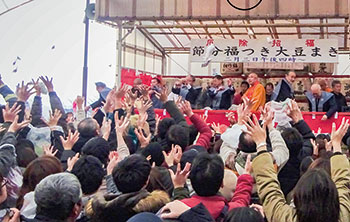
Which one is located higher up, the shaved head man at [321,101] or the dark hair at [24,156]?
the shaved head man at [321,101]

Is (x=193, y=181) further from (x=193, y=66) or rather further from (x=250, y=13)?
(x=193, y=66)

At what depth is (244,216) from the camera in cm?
199

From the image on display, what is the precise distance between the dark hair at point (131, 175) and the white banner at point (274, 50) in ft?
31.5

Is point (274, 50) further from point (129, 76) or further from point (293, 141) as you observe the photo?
point (293, 141)

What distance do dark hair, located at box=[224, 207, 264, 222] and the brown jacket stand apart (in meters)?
0.16

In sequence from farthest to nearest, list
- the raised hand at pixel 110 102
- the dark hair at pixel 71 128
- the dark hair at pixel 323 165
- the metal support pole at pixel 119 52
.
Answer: the metal support pole at pixel 119 52 < the raised hand at pixel 110 102 < the dark hair at pixel 71 128 < the dark hair at pixel 323 165

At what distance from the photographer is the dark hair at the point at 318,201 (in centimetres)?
190

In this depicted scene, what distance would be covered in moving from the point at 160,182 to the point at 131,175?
1.23 feet

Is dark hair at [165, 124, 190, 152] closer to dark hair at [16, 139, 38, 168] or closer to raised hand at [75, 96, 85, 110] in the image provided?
dark hair at [16, 139, 38, 168]

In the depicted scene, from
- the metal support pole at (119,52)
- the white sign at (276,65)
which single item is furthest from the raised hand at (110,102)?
the white sign at (276,65)

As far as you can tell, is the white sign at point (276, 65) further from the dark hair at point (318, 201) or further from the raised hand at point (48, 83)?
the dark hair at point (318, 201)

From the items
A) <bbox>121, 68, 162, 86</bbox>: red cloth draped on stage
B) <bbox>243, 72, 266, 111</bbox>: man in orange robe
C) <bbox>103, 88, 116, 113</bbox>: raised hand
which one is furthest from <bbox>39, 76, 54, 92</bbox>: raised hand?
<bbox>121, 68, 162, 86</bbox>: red cloth draped on stage

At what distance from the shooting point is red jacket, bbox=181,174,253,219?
7.41 ft

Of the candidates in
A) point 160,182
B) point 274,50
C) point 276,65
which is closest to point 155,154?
point 160,182
